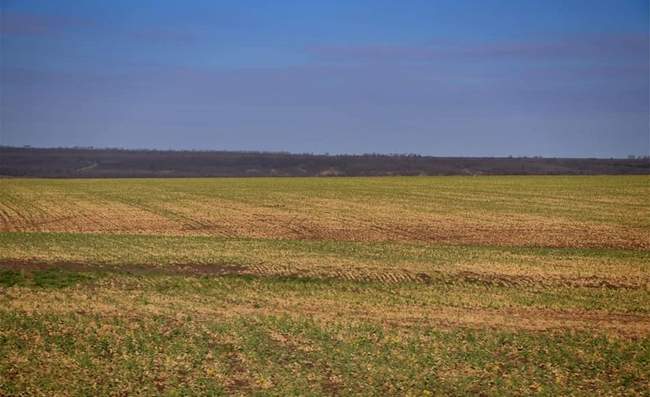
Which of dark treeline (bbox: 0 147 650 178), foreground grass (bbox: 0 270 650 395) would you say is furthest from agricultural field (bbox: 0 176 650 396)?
dark treeline (bbox: 0 147 650 178)

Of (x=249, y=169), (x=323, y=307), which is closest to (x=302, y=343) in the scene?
(x=323, y=307)

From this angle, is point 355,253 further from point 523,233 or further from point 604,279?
point 523,233

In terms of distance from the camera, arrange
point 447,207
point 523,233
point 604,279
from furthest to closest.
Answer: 1. point 447,207
2. point 523,233
3. point 604,279

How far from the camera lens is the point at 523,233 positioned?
3719cm

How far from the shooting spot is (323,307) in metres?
18.9

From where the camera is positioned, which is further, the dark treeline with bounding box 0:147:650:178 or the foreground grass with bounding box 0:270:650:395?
the dark treeline with bounding box 0:147:650:178

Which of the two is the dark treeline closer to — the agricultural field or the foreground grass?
the agricultural field

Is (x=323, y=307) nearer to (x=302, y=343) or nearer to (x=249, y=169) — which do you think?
(x=302, y=343)

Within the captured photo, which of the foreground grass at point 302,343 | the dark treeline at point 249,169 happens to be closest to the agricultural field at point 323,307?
the foreground grass at point 302,343

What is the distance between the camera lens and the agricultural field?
515 inches

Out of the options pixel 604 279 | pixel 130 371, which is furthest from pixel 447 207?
pixel 130 371

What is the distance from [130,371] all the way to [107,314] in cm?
466

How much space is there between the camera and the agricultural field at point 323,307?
13.1 metres

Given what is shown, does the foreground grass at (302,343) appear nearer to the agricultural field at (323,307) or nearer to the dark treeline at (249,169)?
the agricultural field at (323,307)
